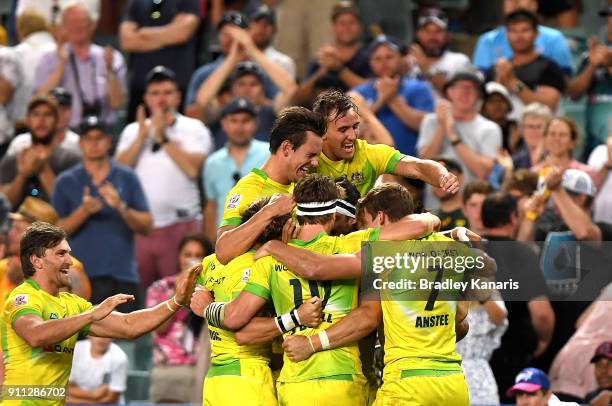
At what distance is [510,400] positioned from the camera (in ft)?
43.8

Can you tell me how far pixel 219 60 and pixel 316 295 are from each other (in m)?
7.38

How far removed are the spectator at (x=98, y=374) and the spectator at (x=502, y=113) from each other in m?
4.66

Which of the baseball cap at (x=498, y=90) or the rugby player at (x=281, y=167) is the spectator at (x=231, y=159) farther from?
the rugby player at (x=281, y=167)

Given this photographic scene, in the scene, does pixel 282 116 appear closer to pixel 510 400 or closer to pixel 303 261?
pixel 303 261

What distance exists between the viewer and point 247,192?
1062 centimetres

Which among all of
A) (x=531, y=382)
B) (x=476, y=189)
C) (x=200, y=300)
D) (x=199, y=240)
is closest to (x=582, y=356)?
(x=531, y=382)

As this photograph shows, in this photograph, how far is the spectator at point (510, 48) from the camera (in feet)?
54.6

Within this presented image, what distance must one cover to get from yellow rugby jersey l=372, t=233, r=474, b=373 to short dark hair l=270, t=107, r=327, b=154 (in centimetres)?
111

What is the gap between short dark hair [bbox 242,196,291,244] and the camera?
10195mm

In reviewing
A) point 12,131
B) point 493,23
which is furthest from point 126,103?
point 493,23

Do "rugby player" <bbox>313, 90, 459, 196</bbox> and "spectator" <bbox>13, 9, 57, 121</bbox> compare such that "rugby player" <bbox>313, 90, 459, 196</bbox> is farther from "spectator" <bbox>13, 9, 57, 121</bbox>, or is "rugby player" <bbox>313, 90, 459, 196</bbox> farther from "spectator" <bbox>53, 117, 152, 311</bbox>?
"spectator" <bbox>13, 9, 57, 121</bbox>

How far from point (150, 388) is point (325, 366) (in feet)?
15.3

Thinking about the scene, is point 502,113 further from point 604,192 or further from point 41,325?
point 41,325

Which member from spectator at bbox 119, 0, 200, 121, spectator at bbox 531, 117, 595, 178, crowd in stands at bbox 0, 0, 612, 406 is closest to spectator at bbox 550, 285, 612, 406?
crowd in stands at bbox 0, 0, 612, 406
